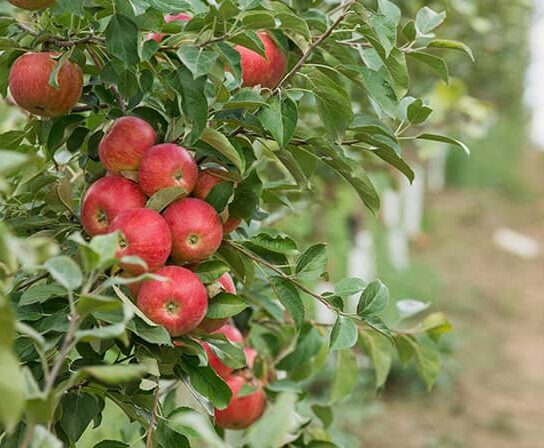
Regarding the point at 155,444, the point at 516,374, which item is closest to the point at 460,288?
the point at 516,374

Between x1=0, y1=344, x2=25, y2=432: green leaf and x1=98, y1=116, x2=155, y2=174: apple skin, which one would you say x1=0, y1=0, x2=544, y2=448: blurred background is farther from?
x1=0, y1=344, x2=25, y2=432: green leaf

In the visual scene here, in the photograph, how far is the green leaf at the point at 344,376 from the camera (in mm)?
1463

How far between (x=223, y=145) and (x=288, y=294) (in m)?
0.22

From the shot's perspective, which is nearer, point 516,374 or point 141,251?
point 141,251

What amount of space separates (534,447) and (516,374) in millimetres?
1133

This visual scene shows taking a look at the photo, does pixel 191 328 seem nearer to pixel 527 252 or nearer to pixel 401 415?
pixel 401 415

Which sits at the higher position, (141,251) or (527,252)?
(141,251)

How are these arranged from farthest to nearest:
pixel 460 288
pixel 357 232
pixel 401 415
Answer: pixel 460 288 < pixel 357 232 < pixel 401 415

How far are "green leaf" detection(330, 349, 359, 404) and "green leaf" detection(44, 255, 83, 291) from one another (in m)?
0.83

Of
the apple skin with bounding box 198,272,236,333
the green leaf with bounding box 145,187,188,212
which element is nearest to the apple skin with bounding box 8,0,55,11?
the green leaf with bounding box 145,187,188,212

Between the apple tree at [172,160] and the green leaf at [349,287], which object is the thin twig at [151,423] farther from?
the green leaf at [349,287]

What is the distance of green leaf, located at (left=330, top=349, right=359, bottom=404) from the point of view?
1.46m

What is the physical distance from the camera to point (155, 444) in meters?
0.97

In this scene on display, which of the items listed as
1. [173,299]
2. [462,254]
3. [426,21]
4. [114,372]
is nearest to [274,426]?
[114,372]
